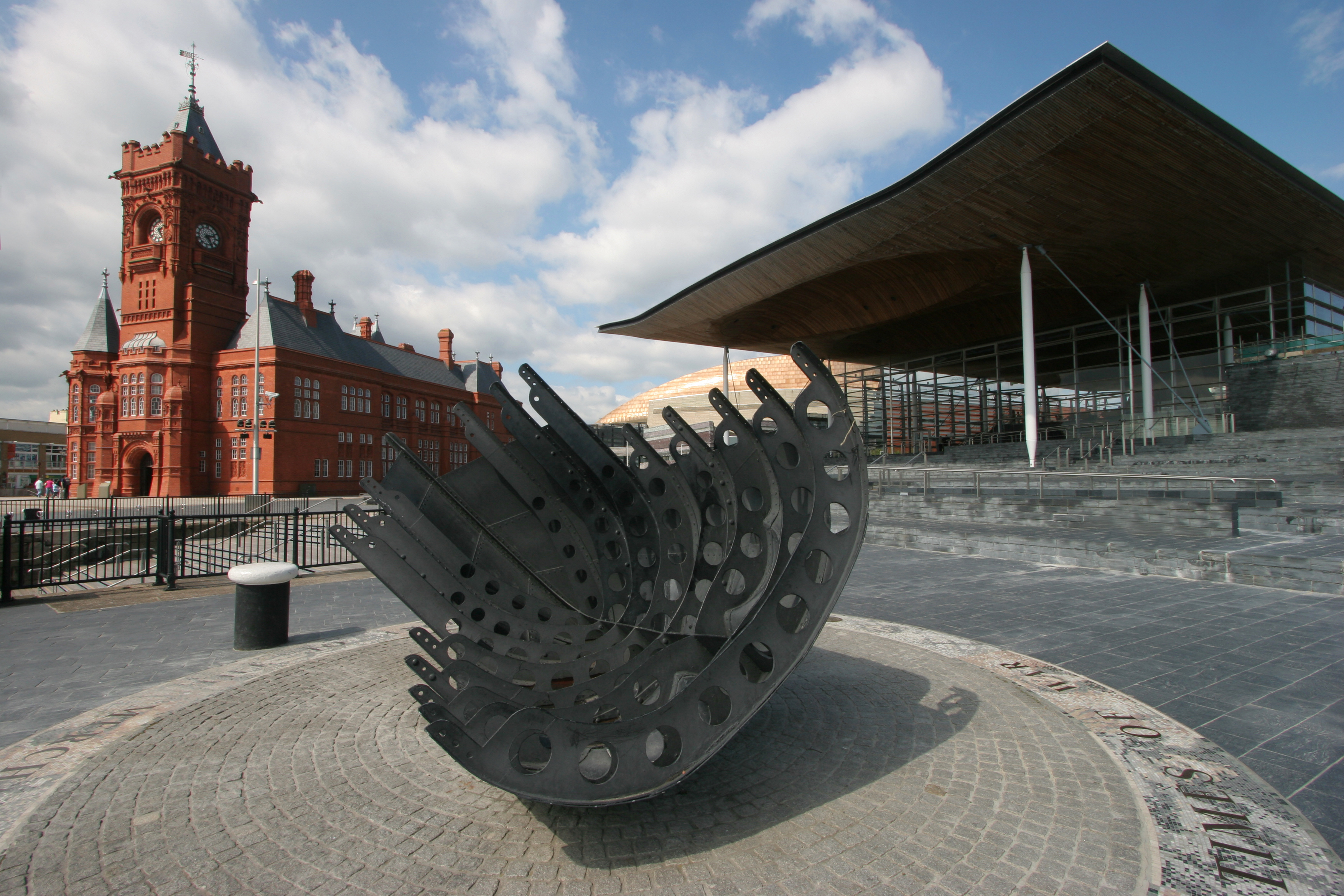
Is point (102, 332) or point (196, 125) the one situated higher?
point (196, 125)

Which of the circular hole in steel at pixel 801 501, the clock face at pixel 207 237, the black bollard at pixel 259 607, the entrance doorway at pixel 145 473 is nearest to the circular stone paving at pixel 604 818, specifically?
Answer: the circular hole in steel at pixel 801 501

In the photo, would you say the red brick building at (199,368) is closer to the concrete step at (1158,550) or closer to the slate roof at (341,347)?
the slate roof at (341,347)

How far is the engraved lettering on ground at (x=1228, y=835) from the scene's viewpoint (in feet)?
8.97

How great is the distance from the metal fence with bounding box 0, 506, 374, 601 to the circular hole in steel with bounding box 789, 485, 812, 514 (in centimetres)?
421

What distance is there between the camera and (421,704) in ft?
9.78

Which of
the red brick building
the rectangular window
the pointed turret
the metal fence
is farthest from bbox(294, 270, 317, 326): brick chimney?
the rectangular window

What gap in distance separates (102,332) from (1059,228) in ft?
208

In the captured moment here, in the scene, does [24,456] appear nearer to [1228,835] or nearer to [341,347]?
[341,347]

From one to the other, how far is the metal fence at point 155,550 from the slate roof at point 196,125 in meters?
34.5

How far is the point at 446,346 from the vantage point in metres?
67.9

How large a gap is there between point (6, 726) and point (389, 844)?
394cm

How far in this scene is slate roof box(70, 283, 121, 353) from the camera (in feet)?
155

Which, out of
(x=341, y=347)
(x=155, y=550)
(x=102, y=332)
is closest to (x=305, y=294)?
(x=341, y=347)

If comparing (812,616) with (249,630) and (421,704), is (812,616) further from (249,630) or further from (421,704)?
(249,630)
